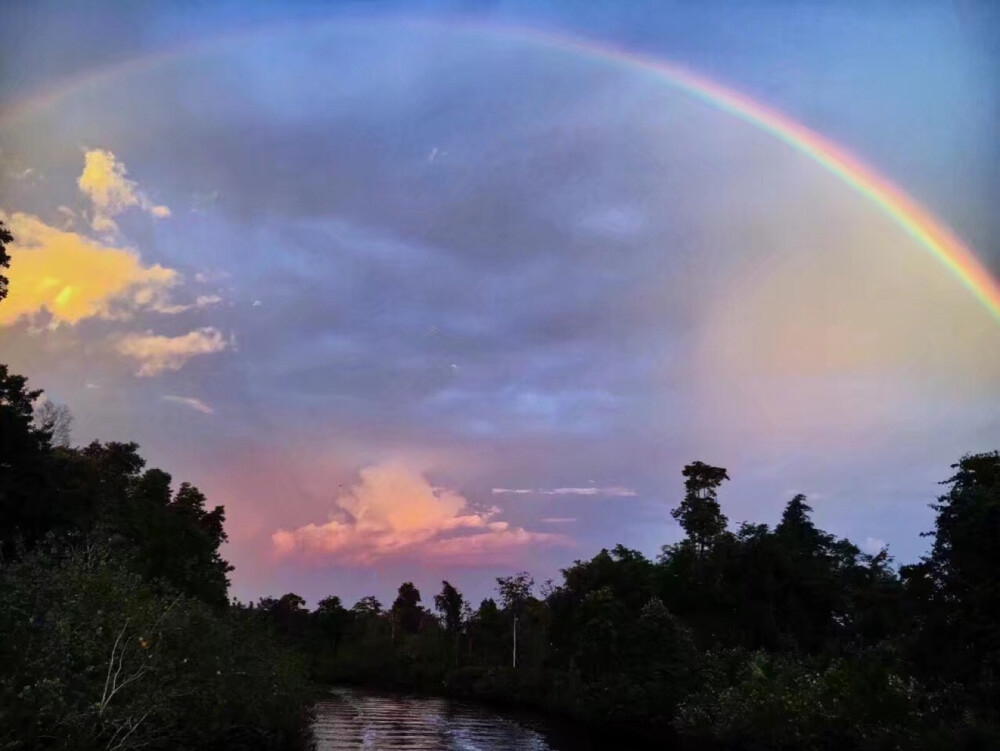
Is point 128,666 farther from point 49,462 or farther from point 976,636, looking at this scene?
point 49,462

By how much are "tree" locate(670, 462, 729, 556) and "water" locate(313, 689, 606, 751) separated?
69.0 ft

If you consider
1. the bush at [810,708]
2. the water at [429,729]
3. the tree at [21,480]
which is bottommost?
the water at [429,729]

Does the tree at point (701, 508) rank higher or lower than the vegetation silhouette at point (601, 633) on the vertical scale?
higher

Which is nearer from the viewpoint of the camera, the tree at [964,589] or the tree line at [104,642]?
the tree line at [104,642]

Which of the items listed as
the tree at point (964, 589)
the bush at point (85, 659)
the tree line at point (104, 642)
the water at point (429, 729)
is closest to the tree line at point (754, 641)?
the tree at point (964, 589)

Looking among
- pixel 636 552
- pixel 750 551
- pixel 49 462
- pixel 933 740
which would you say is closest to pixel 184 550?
pixel 49 462

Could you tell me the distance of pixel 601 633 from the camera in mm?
49219

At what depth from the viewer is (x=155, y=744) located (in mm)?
17094

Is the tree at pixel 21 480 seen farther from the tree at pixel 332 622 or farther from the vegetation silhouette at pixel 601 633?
the tree at pixel 332 622

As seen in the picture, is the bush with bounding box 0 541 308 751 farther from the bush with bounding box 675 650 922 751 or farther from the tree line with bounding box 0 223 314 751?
the bush with bounding box 675 650 922 751

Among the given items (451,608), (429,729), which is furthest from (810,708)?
(451,608)

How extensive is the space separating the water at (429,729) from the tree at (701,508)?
21028 millimetres

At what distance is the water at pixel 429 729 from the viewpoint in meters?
37.8

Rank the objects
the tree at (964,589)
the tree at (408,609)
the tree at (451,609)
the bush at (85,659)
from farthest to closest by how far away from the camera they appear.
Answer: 1. the tree at (408,609)
2. the tree at (451,609)
3. the tree at (964,589)
4. the bush at (85,659)
